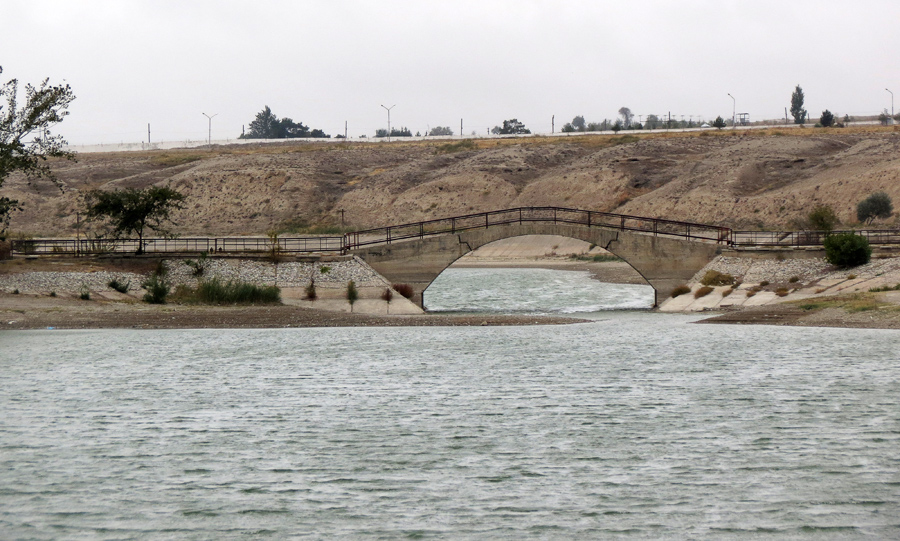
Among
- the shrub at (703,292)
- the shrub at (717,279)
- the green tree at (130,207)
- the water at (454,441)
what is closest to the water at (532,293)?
the shrub at (703,292)

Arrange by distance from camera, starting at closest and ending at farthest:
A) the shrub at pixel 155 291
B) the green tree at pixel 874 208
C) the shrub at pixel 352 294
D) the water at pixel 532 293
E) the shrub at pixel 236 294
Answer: the shrub at pixel 155 291
the shrub at pixel 236 294
the shrub at pixel 352 294
the water at pixel 532 293
the green tree at pixel 874 208

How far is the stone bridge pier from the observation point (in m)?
51.7

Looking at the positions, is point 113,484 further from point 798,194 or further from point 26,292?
point 798,194

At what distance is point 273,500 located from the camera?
1739 centimetres

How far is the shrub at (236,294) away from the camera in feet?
158

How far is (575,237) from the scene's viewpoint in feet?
171

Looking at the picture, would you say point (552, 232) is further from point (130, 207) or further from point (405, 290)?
point (130, 207)

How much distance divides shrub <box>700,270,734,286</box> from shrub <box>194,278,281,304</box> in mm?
20893

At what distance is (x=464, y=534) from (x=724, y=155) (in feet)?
334

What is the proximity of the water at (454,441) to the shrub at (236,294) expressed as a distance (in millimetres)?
12101

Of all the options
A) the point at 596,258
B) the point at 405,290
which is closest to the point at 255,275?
the point at 405,290

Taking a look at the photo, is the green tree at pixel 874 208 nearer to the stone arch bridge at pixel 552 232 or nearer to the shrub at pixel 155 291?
the stone arch bridge at pixel 552 232

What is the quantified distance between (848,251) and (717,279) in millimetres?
6122

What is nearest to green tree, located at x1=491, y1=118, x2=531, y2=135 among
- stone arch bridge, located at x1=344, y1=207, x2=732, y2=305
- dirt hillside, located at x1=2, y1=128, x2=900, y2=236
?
dirt hillside, located at x1=2, y1=128, x2=900, y2=236
